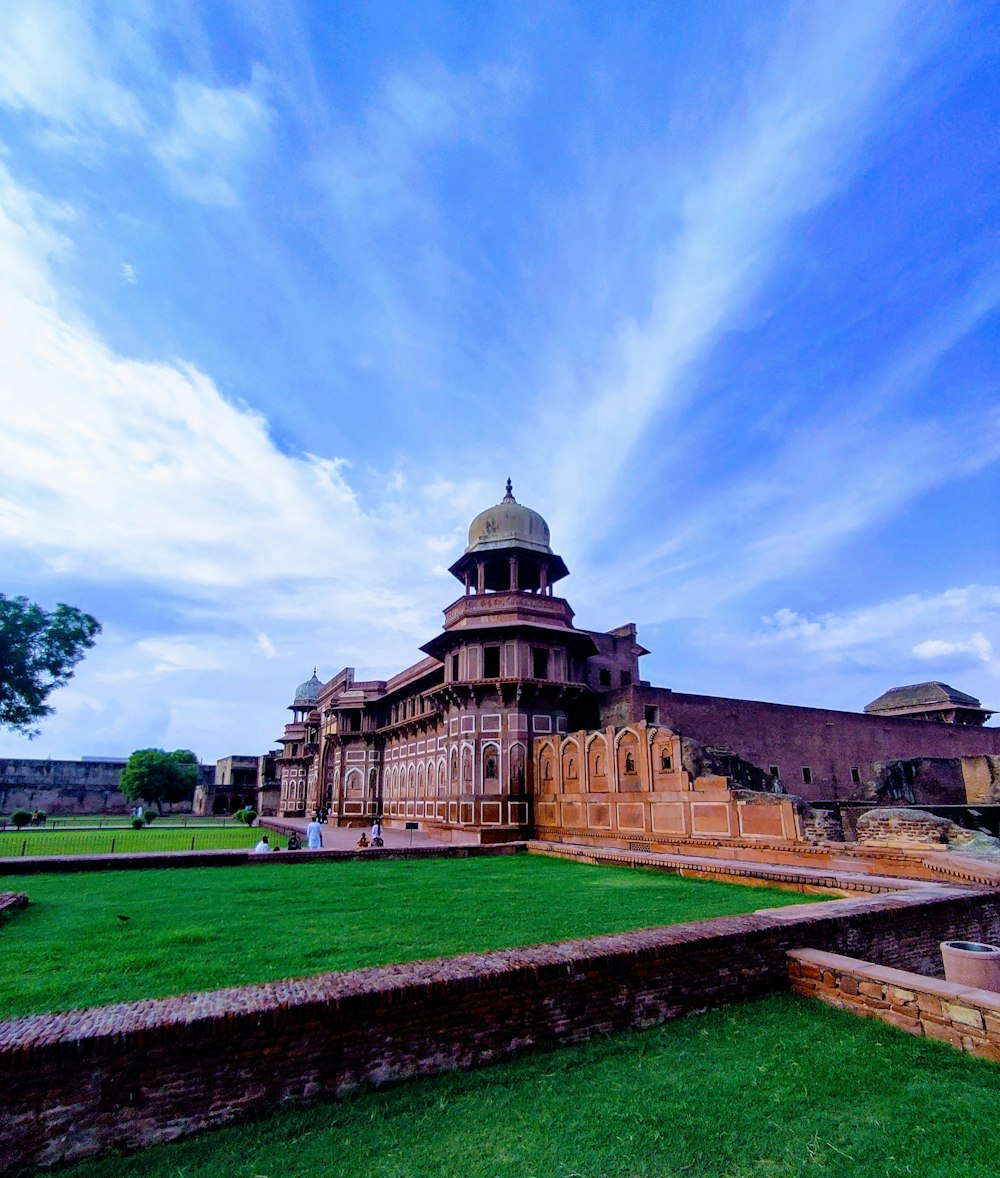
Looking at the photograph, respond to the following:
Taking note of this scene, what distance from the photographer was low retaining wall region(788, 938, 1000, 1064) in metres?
4.77

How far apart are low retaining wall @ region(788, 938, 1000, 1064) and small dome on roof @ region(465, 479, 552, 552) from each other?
21421 mm

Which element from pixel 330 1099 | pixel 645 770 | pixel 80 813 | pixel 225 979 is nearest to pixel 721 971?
pixel 330 1099

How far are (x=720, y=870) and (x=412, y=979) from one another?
30.4 ft

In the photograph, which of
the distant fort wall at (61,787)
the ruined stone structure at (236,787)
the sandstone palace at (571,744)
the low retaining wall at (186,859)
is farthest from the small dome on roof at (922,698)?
the distant fort wall at (61,787)

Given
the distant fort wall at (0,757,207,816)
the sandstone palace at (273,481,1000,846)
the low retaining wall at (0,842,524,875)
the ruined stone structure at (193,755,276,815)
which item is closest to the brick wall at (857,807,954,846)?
the sandstone palace at (273,481,1000,846)

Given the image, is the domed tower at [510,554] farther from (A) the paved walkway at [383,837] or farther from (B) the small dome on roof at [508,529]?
(A) the paved walkway at [383,837]

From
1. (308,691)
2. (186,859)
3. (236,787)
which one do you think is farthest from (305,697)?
(186,859)

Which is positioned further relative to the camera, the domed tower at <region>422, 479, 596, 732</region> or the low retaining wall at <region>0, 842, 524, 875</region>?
the domed tower at <region>422, 479, 596, 732</region>

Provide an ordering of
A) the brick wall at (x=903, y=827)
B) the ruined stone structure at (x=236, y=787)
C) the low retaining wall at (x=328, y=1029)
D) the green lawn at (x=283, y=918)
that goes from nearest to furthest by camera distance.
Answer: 1. the low retaining wall at (x=328, y=1029)
2. the green lawn at (x=283, y=918)
3. the brick wall at (x=903, y=827)
4. the ruined stone structure at (x=236, y=787)

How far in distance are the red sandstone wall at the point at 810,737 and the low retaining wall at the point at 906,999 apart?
1929cm

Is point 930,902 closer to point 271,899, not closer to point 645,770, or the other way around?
point 271,899

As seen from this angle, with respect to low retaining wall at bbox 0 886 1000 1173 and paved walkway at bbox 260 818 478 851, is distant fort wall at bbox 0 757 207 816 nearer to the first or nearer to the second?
paved walkway at bbox 260 818 478 851

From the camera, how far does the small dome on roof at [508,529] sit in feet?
89.1

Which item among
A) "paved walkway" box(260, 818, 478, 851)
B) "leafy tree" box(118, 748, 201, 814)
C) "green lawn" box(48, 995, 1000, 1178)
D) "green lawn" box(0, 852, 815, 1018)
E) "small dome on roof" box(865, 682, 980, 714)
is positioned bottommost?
"green lawn" box(48, 995, 1000, 1178)
